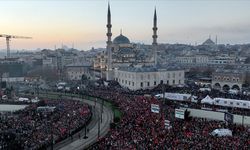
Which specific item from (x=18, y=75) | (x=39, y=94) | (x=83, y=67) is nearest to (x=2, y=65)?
(x=18, y=75)

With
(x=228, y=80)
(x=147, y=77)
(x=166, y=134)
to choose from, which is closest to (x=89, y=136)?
(x=166, y=134)

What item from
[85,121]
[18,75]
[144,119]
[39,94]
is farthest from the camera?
[18,75]

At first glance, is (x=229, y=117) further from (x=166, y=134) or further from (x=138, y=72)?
(x=138, y=72)

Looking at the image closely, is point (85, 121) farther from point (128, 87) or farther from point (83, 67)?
point (83, 67)

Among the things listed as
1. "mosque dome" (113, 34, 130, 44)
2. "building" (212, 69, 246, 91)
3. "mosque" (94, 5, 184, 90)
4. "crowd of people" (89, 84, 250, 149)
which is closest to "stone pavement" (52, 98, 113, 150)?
"crowd of people" (89, 84, 250, 149)

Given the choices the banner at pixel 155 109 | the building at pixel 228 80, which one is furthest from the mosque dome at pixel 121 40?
the banner at pixel 155 109

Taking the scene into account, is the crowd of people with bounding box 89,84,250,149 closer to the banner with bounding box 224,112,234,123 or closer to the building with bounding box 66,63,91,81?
the banner with bounding box 224,112,234,123
